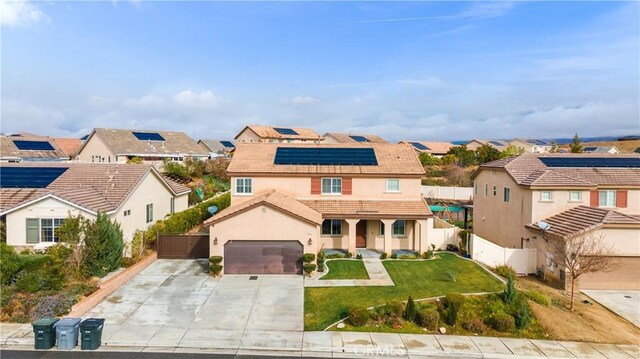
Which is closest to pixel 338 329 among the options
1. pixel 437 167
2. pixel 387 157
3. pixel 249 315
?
pixel 249 315

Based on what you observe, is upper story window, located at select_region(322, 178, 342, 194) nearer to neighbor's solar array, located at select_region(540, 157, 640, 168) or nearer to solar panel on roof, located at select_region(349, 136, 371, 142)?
neighbor's solar array, located at select_region(540, 157, 640, 168)

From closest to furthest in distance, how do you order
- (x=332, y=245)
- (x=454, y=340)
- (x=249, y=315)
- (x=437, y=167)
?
(x=454, y=340) < (x=249, y=315) < (x=332, y=245) < (x=437, y=167)

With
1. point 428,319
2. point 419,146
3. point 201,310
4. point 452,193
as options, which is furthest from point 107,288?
point 419,146

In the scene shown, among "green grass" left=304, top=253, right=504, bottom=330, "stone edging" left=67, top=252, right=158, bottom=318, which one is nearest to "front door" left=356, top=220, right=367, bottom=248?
"green grass" left=304, top=253, right=504, bottom=330

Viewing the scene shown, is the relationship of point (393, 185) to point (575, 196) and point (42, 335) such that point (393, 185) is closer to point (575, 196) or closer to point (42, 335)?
point (575, 196)

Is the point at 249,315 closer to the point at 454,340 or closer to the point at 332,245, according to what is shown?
the point at 454,340

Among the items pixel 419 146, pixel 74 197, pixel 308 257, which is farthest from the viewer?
pixel 419 146
